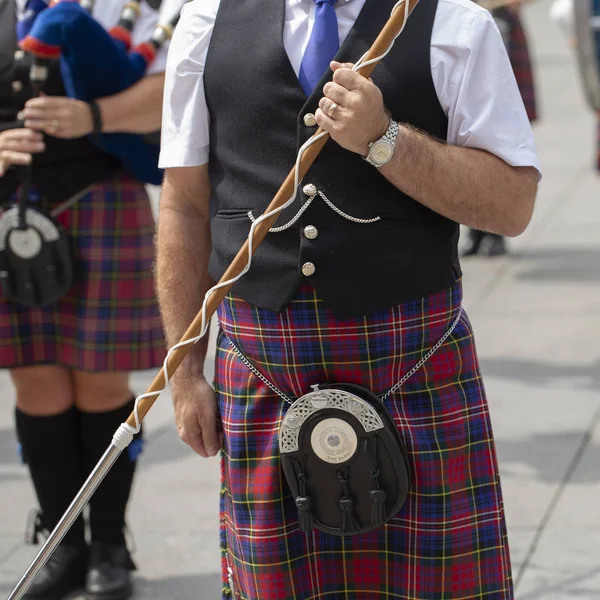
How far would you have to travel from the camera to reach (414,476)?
212cm

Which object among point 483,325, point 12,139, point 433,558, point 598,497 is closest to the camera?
point 433,558

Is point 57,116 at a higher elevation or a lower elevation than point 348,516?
higher

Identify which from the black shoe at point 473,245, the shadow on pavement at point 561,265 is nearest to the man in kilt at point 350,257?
the shadow on pavement at point 561,265

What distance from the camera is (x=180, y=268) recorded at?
7.52 feet

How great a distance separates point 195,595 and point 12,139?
4.34 feet

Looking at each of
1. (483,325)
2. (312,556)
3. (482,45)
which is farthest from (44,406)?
(483,325)

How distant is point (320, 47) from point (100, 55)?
1081 mm

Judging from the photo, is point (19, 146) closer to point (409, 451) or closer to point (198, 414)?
point (198, 414)

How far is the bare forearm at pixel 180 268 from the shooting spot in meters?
2.28

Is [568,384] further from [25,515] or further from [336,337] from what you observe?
[336,337]

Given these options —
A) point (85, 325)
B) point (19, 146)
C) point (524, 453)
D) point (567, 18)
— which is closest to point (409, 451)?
point (85, 325)

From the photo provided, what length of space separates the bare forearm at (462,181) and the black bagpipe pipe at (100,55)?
4.05ft

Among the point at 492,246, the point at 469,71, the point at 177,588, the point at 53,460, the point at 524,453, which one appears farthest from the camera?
the point at 492,246

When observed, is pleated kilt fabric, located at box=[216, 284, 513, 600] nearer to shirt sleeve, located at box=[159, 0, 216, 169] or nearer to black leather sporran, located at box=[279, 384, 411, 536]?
black leather sporran, located at box=[279, 384, 411, 536]
